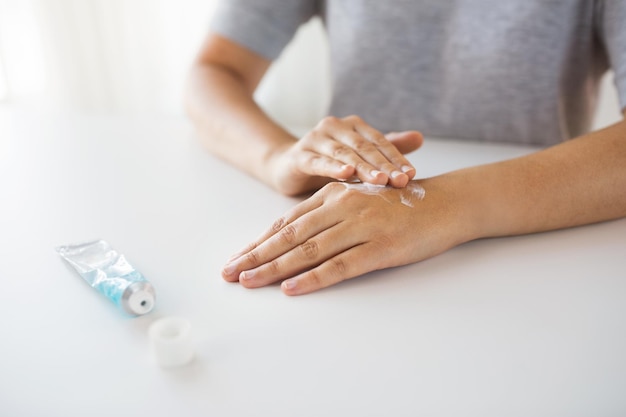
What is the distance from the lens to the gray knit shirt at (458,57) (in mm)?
1015

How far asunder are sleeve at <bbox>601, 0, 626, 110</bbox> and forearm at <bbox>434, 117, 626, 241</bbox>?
→ 169mm

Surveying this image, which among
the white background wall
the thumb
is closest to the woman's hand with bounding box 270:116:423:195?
the thumb

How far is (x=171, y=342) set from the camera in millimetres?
507

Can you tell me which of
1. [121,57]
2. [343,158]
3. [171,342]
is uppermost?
[121,57]

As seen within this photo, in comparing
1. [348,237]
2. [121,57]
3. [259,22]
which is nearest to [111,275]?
[348,237]

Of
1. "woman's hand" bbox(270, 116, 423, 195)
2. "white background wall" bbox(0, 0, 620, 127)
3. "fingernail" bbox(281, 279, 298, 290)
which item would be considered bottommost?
"fingernail" bbox(281, 279, 298, 290)

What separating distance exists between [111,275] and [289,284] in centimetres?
18

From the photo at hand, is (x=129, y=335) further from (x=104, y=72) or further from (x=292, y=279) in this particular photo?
(x=104, y=72)

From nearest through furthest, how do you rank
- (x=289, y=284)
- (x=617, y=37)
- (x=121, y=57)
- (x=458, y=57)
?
(x=289, y=284) → (x=617, y=37) → (x=458, y=57) → (x=121, y=57)

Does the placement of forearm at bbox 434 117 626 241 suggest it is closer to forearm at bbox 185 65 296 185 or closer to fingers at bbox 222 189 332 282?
fingers at bbox 222 189 332 282

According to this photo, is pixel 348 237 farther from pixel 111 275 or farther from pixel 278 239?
pixel 111 275

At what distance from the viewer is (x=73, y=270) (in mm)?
659

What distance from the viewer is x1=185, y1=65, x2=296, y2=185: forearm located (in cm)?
91

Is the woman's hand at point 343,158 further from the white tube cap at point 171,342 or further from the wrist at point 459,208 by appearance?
the white tube cap at point 171,342
